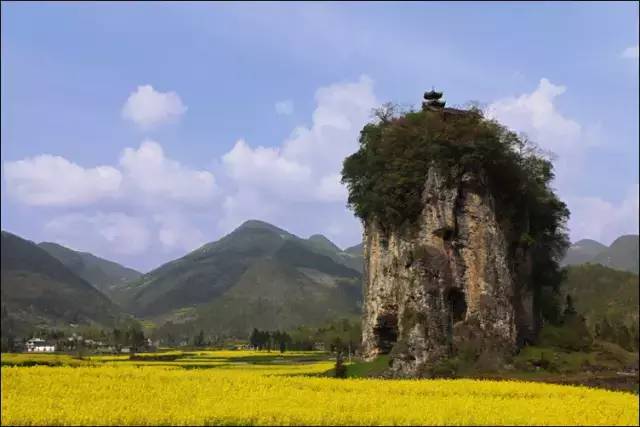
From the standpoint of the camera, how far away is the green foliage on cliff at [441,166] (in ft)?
189

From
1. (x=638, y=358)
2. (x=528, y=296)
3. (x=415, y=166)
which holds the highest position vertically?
(x=415, y=166)

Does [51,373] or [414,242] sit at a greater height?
[414,242]

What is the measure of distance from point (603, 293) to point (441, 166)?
12096cm

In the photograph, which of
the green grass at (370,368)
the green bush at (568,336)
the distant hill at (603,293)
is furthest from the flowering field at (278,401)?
the distant hill at (603,293)

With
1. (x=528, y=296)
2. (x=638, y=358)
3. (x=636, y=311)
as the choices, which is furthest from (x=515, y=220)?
(x=636, y=311)

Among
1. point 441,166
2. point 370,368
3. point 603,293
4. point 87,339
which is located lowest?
point 370,368

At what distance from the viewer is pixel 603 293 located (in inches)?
6270

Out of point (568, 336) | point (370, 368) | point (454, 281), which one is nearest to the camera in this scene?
point (370, 368)

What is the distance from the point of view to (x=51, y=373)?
30.8 meters

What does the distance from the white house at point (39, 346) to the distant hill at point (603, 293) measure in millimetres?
102151

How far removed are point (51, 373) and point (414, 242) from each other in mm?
35159

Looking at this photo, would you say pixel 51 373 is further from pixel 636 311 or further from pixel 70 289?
pixel 636 311

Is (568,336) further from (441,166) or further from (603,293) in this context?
(603,293)

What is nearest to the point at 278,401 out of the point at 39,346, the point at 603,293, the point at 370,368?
the point at 370,368
